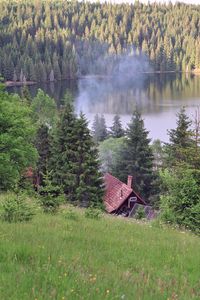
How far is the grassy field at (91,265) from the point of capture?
17.1 feet

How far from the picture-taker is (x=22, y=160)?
26.3m

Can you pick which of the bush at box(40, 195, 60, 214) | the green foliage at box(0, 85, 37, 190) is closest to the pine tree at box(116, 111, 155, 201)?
the green foliage at box(0, 85, 37, 190)

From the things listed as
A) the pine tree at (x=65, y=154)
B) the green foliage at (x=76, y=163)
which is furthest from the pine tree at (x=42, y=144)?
the green foliage at (x=76, y=163)

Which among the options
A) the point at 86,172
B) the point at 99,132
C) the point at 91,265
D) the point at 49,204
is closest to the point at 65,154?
the point at 86,172

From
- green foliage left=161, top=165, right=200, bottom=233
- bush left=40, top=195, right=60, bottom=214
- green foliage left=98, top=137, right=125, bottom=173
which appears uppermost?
bush left=40, top=195, right=60, bottom=214

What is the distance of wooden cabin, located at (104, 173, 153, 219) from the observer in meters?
38.6

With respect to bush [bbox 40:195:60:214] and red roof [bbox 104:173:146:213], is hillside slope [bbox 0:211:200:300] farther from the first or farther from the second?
red roof [bbox 104:173:146:213]

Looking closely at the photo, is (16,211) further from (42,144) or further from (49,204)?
(42,144)

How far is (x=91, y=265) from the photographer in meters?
6.61

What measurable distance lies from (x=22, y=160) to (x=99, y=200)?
27.2 ft

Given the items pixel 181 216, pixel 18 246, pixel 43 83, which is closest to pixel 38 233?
pixel 18 246

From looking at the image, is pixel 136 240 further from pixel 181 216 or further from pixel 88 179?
pixel 88 179

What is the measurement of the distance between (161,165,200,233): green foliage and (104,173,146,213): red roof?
21.2m

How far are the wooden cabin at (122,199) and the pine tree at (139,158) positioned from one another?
184cm
